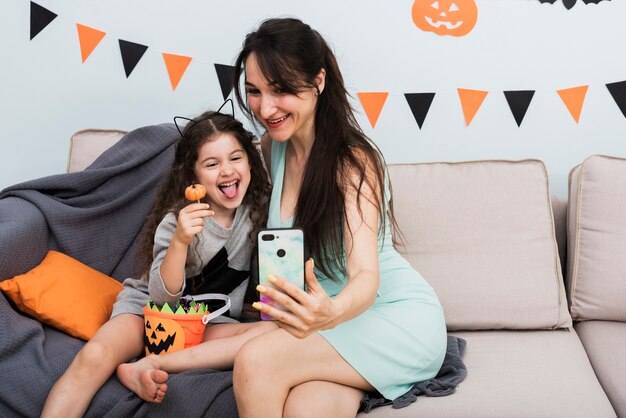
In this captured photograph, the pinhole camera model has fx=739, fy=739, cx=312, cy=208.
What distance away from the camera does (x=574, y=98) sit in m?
2.55

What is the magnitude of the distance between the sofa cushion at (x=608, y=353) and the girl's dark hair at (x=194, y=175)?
942 millimetres

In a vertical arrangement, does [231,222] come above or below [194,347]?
above

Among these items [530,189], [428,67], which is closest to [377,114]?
[428,67]

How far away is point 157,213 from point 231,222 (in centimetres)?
21

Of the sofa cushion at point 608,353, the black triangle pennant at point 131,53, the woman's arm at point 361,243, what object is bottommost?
the sofa cushion at point 608,353

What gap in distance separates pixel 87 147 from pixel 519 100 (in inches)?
57.6

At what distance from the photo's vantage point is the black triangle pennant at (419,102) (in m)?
2.59

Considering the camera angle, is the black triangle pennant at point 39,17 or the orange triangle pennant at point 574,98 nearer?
the orange triangle pennant at point 574,98

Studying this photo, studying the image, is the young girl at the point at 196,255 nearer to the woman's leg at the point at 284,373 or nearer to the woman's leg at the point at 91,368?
the woman's leg at the point at 91,368

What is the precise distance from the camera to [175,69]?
268 cm

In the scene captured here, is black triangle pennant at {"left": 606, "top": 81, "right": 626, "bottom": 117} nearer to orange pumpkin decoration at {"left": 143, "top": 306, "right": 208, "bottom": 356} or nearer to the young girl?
the young girl

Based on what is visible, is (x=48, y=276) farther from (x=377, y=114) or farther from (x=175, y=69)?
(x=377, y=114)

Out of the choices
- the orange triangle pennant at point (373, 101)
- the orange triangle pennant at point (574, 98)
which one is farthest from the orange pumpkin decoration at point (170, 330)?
the orange triangle pennant at point (574, 98)

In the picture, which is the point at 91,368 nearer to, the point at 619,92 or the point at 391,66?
the point at 391,66
